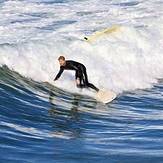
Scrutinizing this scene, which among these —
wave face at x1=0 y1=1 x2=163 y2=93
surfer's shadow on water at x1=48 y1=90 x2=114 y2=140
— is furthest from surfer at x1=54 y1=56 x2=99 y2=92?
wave face at x1=0 y1=1 x2=163 y2=93

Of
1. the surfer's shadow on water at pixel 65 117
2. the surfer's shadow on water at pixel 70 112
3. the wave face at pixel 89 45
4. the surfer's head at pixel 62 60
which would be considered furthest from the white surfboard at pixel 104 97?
the wave face at pixel 89 45

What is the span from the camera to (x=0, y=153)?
280 inches

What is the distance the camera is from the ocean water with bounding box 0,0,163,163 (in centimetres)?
753

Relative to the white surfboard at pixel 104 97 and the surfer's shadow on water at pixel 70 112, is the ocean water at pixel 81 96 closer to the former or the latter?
the surfer's shadow on water at pixel 70 112

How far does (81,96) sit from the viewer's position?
1326cm

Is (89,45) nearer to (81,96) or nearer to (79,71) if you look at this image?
(81,96)

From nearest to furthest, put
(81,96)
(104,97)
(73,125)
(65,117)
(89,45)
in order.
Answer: (73,125) < (65,117) < (104,97) < (81,96) < (89,45)

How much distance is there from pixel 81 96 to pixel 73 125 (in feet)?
11.3

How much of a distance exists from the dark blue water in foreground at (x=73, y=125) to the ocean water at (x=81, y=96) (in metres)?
0.01

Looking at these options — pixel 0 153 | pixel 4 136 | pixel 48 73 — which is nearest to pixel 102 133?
pixel 4 136

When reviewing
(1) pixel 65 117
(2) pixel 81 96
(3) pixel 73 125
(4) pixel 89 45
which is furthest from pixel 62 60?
(4) pixel 89 45

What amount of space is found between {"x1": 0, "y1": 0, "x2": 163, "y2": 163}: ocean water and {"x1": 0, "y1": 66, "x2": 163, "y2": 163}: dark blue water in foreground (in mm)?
14

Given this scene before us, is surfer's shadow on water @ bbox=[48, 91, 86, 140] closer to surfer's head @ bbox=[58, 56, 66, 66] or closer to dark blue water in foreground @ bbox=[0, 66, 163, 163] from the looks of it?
dark blue water in foreground @ bbox=[0, 66, 163, 163]

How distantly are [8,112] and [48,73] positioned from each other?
4625mm
